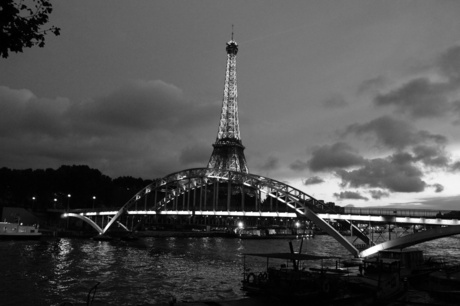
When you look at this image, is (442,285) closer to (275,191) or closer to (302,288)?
(302,288)

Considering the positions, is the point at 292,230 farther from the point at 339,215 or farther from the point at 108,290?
the point at 108,290

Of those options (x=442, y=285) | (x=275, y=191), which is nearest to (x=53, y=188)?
(x=275, y=191)

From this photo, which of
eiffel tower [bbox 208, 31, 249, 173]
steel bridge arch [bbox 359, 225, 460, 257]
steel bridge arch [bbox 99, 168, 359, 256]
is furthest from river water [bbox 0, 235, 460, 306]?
eiffel tower [bbox 208, 31, 249, 173]

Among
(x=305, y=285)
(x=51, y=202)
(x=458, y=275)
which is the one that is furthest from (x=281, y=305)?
(x=51, y=202)

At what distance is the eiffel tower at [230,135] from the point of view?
13327cm

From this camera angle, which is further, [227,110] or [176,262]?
[227,110]

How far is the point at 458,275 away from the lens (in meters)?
35.8

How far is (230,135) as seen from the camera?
145000 mm

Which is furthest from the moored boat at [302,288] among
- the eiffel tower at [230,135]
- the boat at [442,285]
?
Result: the eiffel tower at [230,135]

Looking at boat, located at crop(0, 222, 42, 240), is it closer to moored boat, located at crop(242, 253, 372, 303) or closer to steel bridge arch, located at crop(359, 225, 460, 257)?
steel bridge arch, located at crop(359, 225, 460, 257)

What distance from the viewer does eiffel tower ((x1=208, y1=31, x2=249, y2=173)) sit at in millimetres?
133275

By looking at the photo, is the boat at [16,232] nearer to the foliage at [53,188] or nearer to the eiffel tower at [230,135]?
the foliage at [53,188]

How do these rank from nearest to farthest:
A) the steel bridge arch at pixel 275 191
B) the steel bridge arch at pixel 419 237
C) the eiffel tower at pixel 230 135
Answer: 1. the steel bridge arch at pixel 419 237
2. the steel bridge arch at pixel 275 191
3. the eiffel tower at pixel 230 135

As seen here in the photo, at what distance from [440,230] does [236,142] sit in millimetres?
98660
